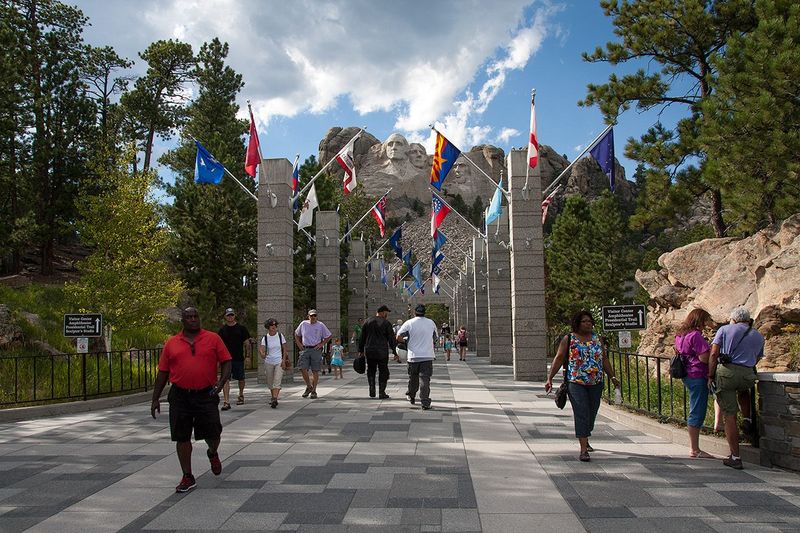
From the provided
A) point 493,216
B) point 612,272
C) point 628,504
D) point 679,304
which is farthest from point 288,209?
point 612,272

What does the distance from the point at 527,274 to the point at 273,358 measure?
8.20m

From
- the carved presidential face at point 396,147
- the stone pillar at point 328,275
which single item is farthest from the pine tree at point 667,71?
the carved presidential face at point 396,147

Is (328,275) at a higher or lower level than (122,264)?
lower

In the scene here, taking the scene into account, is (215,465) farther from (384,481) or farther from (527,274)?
(527,274)

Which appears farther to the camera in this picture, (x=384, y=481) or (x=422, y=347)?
(x=422, y=347)

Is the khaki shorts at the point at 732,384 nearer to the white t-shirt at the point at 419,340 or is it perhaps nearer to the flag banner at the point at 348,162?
the white t-shirt at the point at 419,340

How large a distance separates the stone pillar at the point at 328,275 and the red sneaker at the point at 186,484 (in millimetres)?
19884

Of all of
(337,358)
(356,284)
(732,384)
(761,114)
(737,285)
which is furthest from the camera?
(356,284)

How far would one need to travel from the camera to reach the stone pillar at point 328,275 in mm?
26578

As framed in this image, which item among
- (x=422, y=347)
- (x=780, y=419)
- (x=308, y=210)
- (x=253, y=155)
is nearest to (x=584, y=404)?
(x=780, y=419)

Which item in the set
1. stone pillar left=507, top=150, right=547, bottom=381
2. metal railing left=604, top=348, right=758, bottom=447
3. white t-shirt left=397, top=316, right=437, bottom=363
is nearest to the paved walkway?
metal railing left=604, top=348, right=758, bottom=447

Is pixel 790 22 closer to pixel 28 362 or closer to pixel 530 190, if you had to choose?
pixel 530 190

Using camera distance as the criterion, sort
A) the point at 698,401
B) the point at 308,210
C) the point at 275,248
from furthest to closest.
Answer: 1. the point at 308,210
2. the point at 275,248
3. the point at 698,401

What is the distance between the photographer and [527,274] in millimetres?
18141
